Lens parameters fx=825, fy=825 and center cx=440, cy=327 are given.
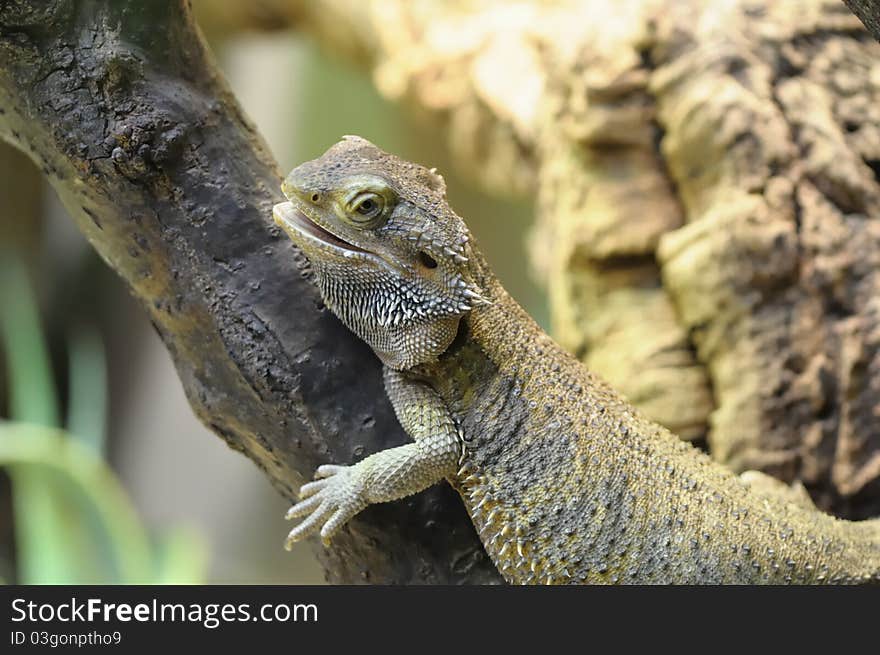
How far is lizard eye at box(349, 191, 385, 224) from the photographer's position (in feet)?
6.60

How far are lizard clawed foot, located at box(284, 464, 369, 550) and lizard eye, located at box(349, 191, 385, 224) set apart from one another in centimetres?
61

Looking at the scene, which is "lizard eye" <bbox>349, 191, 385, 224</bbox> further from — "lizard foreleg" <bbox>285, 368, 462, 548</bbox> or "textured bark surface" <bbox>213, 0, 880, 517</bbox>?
"textured bark surface" <bbox>213, 0, 880, 517</bbox>

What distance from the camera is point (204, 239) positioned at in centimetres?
204

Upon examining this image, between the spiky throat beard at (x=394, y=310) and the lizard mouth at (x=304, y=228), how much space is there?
0.07 m

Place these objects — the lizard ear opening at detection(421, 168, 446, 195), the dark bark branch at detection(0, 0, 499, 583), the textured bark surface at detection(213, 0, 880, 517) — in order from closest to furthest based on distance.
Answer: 1. the dark bark branch at detection(0, 0, 499, 583)
2. the lizard ear opening at detection(421, 168, 446, 195)
3. the textured bark surface at detection(213, 0, 880, 517)

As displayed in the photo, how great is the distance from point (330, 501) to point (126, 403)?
3.66 meters

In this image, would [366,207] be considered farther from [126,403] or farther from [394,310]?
[126,403]

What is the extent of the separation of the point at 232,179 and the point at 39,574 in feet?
9.91

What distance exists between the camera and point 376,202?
6.68 ft

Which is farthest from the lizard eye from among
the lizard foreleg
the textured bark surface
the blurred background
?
the textured bark surface

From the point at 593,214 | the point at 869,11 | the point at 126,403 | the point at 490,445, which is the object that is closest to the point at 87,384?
the point at 126,403

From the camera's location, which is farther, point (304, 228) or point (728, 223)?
point (728, 223)

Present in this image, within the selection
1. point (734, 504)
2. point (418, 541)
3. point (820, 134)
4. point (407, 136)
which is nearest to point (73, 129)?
point (418, 541)
